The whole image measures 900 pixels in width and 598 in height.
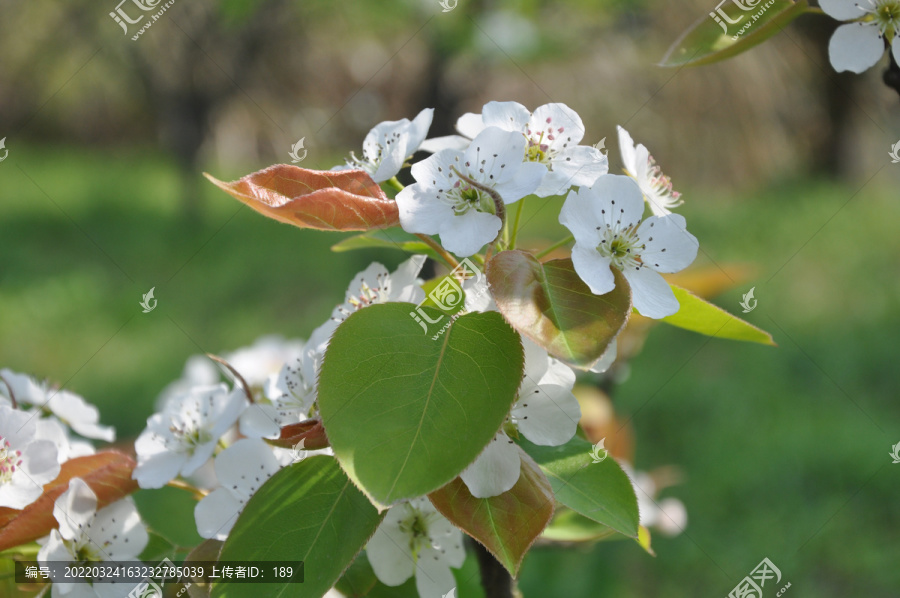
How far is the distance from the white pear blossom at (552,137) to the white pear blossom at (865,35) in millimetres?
220

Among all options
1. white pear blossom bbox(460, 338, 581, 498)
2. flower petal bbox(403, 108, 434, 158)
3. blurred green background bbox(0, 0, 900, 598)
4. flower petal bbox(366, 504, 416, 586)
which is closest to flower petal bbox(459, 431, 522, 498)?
white pear blossom bbox(460, 338, 581, 498)

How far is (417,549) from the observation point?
2.00 feet

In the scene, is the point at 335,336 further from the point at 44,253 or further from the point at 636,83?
the point at 636,83

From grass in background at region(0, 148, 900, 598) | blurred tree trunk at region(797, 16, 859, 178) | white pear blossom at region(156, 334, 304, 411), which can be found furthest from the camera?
blurred tree trunk at region(797, 16, 859, 178)

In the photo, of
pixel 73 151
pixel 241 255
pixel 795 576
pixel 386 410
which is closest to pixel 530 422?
pixel 386 410

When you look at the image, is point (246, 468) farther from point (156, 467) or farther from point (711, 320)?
point (711, 320)

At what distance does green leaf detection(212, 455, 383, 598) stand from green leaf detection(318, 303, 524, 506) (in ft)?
0.26

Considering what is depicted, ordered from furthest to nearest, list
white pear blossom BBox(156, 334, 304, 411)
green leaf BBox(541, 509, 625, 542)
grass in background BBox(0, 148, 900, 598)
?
grass in background BBox(0, 148, 900, 598)
white pear blossom BBox(156, 334, 304, 411)
green leaf BBox(541, 509, 625, 542)

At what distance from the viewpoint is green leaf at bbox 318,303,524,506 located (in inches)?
17.4

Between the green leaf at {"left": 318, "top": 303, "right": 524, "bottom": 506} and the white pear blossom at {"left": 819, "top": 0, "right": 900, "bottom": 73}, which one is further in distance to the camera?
the white pear blossom at {"left": 819, "top": 0, "right": 900, "bottom": 73}

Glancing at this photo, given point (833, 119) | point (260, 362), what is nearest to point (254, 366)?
point (260, 362)

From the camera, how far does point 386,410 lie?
469 millimetres

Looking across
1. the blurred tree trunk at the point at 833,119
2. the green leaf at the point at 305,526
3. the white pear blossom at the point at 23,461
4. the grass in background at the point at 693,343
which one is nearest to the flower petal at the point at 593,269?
the green leaf at the point at 305,526

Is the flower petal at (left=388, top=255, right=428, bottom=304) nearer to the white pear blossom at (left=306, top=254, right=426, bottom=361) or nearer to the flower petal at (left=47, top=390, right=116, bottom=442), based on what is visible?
the white pear blossom at (left=306, top=254, right=426, bottom=361)
